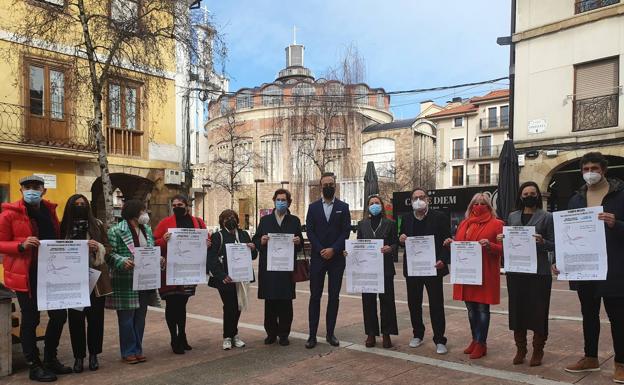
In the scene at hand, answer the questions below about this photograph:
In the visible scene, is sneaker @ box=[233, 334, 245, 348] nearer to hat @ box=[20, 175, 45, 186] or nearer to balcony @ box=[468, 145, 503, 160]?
Result: hat @ box=[20, 175, 45, 186]

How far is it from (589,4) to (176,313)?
647 inches

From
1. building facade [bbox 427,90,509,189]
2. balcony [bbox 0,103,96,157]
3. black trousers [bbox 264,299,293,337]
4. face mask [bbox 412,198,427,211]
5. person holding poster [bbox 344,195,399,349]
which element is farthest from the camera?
building facade [bbox 427,90,509,189]

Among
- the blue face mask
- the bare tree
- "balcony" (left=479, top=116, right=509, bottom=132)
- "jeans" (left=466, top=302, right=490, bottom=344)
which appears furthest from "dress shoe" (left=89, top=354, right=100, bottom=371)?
"balcony" (left=479, top=116, right=509, bottom=132)

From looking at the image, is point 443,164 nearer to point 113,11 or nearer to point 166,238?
point 113,11

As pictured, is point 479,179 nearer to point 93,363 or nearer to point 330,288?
point 330,288

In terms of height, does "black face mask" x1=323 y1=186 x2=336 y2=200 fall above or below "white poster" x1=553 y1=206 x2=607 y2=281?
above

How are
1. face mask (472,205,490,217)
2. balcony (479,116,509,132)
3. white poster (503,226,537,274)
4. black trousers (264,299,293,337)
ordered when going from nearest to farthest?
1. white poster (503,226,537,274)
2. face mask (472,205,490,217)
3. black trousers (264,299,293,337)
4. balcony (479,116,509,132)

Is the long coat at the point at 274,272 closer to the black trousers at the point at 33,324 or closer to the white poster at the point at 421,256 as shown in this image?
the white poster at the point at 421,256

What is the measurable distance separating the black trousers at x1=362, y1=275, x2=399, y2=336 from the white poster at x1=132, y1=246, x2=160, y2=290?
2621 millimetres

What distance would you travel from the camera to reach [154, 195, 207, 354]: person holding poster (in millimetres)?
6320

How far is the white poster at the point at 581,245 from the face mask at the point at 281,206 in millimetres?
3237

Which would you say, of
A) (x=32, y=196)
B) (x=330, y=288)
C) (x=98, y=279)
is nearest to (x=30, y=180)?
(x=32, y=196)

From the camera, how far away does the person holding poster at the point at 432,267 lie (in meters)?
6.36

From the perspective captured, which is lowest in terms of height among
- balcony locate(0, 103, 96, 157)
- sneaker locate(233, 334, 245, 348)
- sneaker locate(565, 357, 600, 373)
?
sneaker locate(233, 334, 245, 348)
